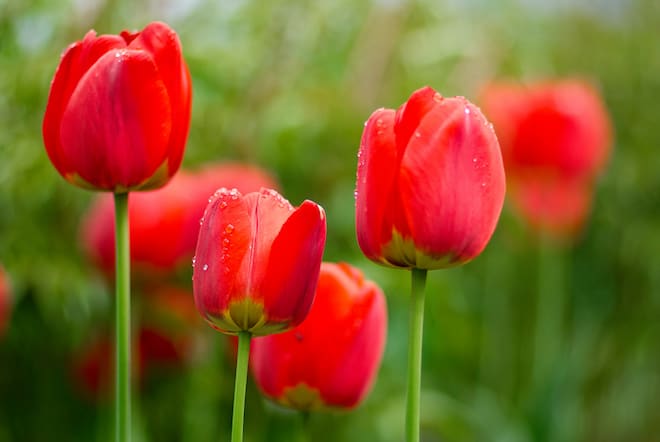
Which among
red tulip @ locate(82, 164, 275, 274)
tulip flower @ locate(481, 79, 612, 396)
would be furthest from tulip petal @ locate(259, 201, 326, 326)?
tulip flower @ locate(481, 79, 612, 396)

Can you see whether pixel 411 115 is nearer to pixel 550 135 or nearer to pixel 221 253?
pixel 221 253

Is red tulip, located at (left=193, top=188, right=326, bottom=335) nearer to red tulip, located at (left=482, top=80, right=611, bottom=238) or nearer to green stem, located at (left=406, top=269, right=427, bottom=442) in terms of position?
green stem, located at (left=406, top=269, right=427, bottom=442)

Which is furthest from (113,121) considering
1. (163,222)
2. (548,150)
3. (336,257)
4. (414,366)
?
(548,150)

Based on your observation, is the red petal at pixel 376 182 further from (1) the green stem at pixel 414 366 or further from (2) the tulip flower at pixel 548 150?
(2) the tulip flower at pixel 548 150

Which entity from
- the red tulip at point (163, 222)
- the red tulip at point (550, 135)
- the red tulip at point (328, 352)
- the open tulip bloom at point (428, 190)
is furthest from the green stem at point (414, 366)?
the red tulip at point (550, 135)

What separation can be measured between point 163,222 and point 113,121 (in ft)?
1.87

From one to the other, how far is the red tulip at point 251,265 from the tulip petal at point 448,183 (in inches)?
2.3

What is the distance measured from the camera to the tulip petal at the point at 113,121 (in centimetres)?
62

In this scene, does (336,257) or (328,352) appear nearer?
(328,352)

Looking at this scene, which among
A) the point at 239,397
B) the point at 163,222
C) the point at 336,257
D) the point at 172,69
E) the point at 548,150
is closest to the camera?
the point at 239,397

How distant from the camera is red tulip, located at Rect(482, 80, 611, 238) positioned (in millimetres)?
1871

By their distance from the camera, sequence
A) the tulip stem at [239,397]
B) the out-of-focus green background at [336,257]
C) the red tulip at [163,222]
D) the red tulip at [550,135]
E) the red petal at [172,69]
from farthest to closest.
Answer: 1. the red tulip at [550,135]
2. the out-of-focus green background at [336,257]
3. the red tulip at [163,222]
4. the red petal at [172,69]
5. the tulip stem at [239,397]

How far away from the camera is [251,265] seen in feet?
1.82

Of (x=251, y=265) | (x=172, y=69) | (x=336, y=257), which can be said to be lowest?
(x=336, y=257)
